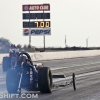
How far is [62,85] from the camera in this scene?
17000mm

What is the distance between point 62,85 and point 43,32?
176 ft

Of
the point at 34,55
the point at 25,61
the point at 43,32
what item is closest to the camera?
the point at 25,61

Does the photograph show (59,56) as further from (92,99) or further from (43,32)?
(92,99)

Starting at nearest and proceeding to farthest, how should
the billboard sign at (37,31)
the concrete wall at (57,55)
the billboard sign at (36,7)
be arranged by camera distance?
the concrete wall at (57,55), the billboard sign at (37,31), the billboard sign at (36,7)

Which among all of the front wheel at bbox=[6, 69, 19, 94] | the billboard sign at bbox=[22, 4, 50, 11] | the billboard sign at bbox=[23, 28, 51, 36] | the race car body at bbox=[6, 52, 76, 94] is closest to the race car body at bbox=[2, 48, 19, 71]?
the race car body at bbox=[6, 52, 76, 94]

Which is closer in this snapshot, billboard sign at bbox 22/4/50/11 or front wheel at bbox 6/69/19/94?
front wheel at bbox 6/69/19/94

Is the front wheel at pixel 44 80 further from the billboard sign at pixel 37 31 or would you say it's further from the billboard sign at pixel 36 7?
the billboard sign at pixel 36 7

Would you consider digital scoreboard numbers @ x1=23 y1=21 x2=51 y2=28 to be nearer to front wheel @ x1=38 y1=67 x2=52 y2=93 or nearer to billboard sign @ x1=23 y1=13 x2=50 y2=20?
billboard sign @ x1=23 y1=13 x2=50 y2=20

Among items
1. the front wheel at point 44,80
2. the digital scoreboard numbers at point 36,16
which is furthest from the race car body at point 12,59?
the digital scoreboard numbers at point 36,16

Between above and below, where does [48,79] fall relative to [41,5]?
below

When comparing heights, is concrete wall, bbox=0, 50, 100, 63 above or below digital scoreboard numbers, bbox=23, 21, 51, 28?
below

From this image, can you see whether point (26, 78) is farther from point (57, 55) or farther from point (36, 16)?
point (36, 16)

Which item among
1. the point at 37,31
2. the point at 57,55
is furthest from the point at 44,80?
the point at 37,31

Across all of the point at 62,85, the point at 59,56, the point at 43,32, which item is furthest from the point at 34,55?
the point at 62,85
